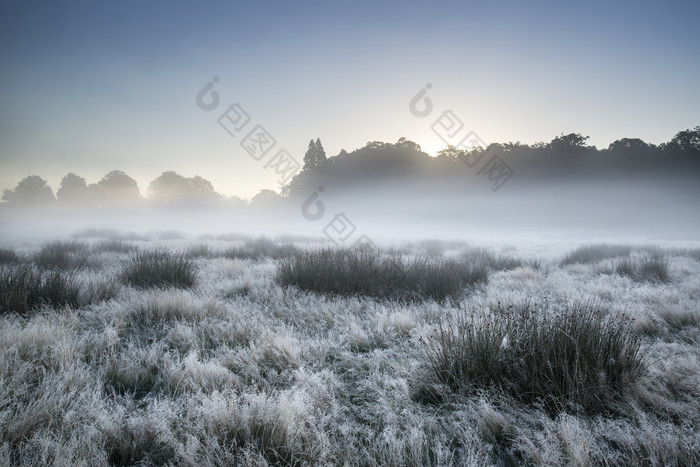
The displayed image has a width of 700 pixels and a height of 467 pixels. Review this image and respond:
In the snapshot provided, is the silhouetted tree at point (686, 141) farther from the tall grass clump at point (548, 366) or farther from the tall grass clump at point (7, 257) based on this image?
the tall grass clump at point (7, 257)

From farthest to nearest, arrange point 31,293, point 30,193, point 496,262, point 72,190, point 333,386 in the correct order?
point 72,190 → point 30,193 → point 496,262 → point 31,293 → point 333,386

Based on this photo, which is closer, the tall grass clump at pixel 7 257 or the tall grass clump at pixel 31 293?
the tall grass clump at pixel 31 293

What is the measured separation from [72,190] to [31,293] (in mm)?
66984

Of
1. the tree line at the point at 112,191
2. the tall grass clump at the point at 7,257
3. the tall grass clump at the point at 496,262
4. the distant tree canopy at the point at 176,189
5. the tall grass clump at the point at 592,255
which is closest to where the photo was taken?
the tall grass clump at the point at 7,257

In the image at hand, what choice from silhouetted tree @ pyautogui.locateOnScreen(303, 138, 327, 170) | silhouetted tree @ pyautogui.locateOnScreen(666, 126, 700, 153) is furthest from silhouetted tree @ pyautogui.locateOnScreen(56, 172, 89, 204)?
silhouetted tree @ pyautogui.locateOnScreen(666, 126, 700, 153)

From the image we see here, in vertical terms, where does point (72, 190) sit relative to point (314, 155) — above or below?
above

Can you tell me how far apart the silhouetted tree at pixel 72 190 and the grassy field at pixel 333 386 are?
65258 millimetres

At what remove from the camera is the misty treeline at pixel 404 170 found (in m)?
39.2

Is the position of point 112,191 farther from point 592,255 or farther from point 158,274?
point 592,255

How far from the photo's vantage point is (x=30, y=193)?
47.7m

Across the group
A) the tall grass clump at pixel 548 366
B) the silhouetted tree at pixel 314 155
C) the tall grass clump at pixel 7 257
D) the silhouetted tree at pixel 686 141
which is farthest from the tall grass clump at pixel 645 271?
the silhouetted tree at pixel 314 155

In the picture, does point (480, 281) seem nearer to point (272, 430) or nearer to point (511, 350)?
point (511, 350)

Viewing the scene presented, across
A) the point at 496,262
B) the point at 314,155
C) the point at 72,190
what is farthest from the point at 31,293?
the point at 72,190

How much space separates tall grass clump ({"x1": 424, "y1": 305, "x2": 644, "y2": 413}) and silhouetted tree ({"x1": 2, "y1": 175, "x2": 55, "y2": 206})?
66.8 m
